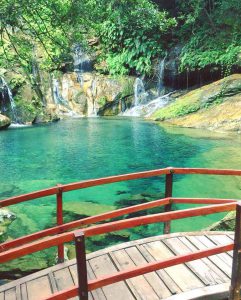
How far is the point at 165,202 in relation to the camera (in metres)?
4.24

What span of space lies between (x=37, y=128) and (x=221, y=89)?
1113 centimetres

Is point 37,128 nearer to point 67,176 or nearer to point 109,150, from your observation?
point 109,150

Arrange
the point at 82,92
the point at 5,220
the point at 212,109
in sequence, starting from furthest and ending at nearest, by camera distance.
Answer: the point at 82,92 < the point at 212,109 < the point at 5,220

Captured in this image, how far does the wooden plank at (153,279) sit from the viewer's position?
11.0ft

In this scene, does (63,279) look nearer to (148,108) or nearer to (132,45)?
(148,108)

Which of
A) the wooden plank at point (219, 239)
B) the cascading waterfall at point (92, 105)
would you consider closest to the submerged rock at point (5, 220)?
the wooden plank at point (219, 239)

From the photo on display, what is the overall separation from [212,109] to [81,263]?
59.7 ft

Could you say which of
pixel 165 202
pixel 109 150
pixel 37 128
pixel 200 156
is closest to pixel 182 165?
pixel 200 156

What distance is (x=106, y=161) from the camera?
1321cm

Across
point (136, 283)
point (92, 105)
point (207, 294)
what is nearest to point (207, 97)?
point (92, 105)

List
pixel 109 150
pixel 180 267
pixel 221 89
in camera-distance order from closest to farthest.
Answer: pixel 180 267, pixel 109 150, pixel 221 89

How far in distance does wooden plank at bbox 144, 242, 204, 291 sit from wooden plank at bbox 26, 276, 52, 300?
1223mm

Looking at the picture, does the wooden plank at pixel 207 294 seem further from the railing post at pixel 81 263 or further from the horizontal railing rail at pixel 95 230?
the railing post at pixel 81 263

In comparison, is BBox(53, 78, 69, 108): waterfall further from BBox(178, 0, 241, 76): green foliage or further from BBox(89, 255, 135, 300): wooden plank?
BBox(89, 255, 135, 300): wooden plank
